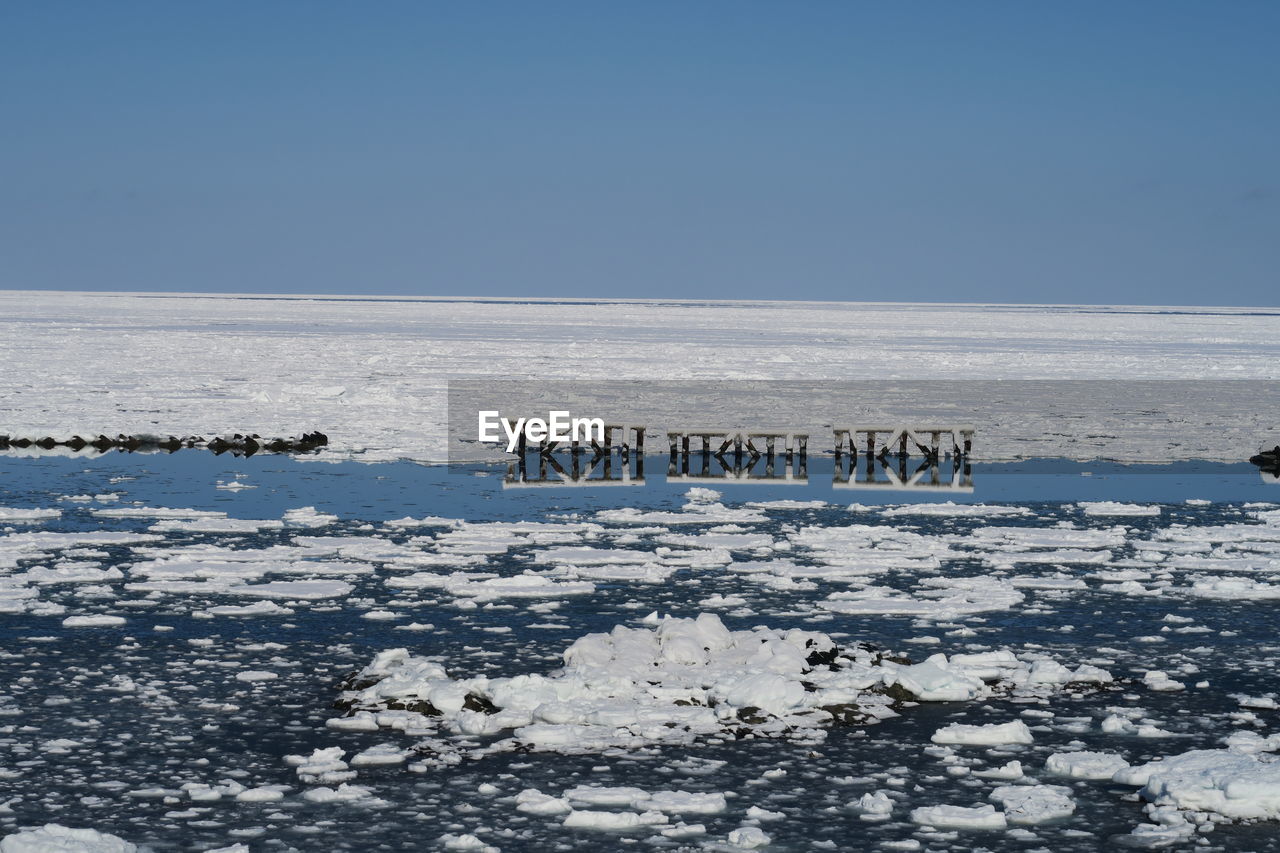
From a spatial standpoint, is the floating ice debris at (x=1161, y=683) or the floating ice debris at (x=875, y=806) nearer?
the floating ice debris at (x=875, y=806)

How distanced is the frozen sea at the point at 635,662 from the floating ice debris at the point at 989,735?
21 mm

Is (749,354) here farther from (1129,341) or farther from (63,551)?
(63,551)

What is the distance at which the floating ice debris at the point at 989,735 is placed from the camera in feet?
33.0

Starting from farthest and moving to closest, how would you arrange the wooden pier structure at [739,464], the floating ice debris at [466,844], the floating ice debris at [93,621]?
1. the wooden pier structure at [739,464]
2. the floating ice debris at [93,621]
3. the floating ice debris at [466,844]

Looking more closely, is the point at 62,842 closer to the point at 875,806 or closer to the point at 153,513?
the point at 875,806

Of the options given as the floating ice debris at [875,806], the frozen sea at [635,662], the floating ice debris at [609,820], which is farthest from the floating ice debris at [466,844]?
the floating ice debris at [875,806]

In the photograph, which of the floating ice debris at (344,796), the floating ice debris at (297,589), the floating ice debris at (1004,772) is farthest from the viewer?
the floating ice debris at (297,589)

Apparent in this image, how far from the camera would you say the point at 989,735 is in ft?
33.1

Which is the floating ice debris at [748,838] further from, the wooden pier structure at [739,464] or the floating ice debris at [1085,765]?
the wooden pier structure at [739,464]

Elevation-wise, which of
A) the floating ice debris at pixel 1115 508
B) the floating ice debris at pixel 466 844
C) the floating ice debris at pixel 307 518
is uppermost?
the floating ice debris at pixel 1115 508

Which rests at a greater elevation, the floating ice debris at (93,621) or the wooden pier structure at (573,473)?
the wooden pier structure at (573,473)

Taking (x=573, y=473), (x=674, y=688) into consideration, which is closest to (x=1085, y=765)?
(x=674, y=688)

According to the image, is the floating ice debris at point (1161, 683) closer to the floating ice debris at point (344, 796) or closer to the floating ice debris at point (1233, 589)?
the floating ice debris at point (1233, 589)

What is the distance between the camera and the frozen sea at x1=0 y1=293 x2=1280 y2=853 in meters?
8.65
